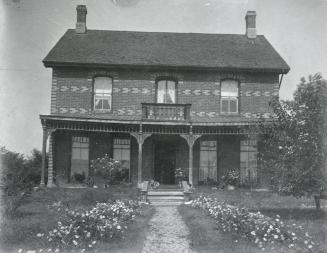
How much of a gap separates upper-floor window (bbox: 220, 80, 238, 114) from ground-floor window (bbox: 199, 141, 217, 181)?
71.1 inches

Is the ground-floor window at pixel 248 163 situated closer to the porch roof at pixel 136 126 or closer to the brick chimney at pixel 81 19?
the porch roof at pixel 136 126

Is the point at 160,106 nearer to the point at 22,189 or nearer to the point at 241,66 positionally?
the point at 241,66

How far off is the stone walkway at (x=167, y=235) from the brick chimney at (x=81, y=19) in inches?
538

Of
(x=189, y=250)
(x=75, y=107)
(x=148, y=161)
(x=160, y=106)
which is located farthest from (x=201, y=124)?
(x=189, y=250)

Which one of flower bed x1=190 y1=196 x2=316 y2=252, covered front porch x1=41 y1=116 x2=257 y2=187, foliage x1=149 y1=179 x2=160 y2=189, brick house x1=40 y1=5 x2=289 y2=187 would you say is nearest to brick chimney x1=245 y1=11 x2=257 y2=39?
brick house x1=40 y1=5 x2=289 y2=187

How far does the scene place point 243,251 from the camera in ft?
27.6

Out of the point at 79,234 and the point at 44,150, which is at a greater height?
the point at 44,150

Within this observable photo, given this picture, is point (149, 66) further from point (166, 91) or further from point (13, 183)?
point (13, 183)

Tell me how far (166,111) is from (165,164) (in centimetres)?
286

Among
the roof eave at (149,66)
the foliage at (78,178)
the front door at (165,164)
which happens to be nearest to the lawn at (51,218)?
the foliage at (78,178)

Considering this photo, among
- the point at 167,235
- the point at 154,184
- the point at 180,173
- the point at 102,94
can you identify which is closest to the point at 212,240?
the point at 167,235

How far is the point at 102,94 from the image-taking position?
69.6 feet

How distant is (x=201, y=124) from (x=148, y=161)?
11.5 feet

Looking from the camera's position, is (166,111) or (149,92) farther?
(149,92)
